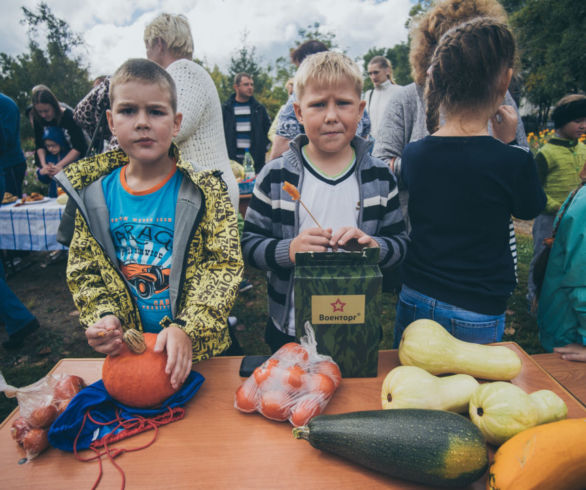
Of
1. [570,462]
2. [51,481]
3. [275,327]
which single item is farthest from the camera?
[275,327]

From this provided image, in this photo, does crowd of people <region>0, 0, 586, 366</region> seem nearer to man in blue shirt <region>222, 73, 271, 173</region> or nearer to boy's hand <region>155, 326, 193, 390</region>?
boy's hand <region>155, 326, 193, 390</region>

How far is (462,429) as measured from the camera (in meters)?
0.94

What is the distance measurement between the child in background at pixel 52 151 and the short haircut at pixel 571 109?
20.6 ft

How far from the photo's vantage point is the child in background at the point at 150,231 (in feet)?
4.62

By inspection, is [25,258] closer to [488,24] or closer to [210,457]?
[210,457]

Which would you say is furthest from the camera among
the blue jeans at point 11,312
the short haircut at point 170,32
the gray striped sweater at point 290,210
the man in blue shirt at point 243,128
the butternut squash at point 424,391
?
the man in blue shirt at point 243,128

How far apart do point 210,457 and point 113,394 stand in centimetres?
38

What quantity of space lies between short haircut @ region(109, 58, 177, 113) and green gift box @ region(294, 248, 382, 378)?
0.95 meters

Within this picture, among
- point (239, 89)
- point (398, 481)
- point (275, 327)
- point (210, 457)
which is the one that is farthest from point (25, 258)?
point (398, 481)

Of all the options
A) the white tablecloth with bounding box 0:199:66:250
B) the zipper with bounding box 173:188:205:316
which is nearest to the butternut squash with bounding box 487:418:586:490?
the zipper with bounding box 173:188:205:316

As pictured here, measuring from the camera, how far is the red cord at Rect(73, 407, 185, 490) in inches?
39.9

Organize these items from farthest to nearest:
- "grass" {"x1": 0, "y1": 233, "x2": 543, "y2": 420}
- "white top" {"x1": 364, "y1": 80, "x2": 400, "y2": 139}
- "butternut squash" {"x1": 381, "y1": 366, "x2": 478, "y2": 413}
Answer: "white top" {"x1": 364, "y1": 80, "x2": 400, "y2": 139} < "grass" {"x1": 0, "y1": 233, "x2": 543, "y2": 420} < "butternut squash" {"x1": 381, "y1": 366, "x2": 478, "y2": 413}

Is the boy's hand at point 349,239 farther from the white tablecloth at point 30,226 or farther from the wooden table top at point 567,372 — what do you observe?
the white tablecloth at point 30,226

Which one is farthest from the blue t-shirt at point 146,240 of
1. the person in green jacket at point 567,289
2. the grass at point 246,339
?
the grass at point 246,339
